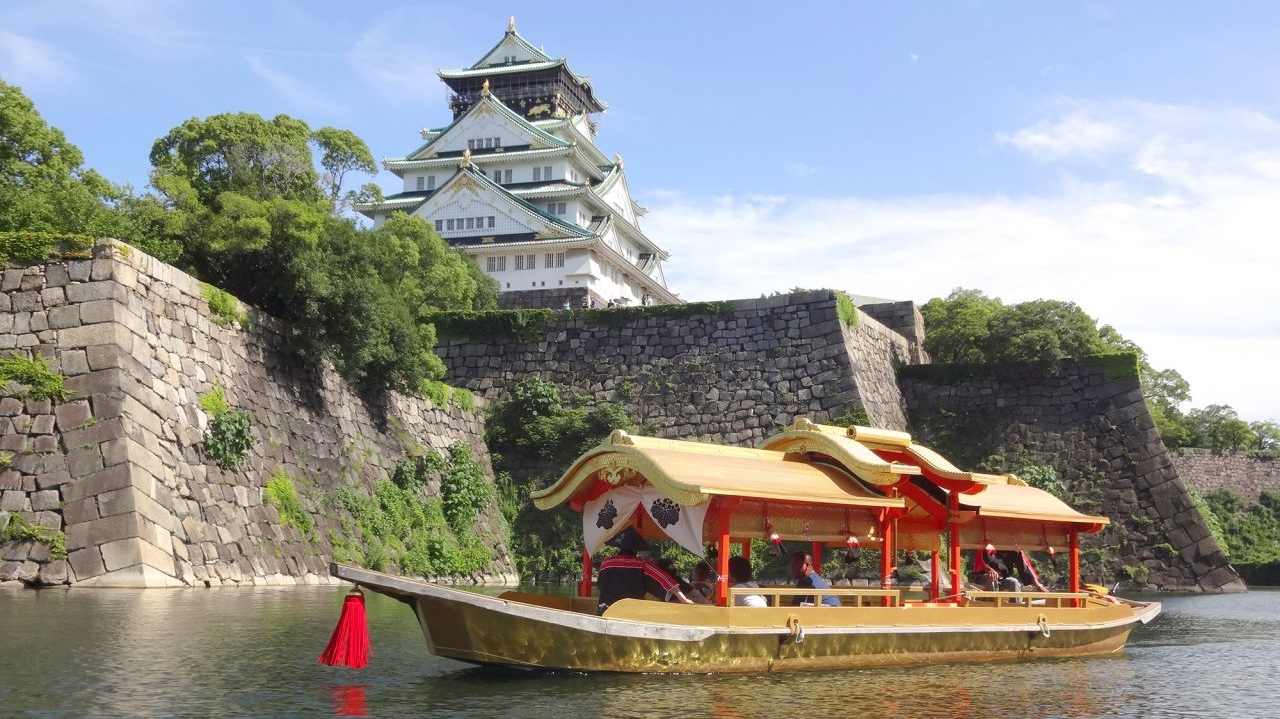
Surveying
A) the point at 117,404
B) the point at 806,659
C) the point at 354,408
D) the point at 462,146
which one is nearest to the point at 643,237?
the point at 462,146

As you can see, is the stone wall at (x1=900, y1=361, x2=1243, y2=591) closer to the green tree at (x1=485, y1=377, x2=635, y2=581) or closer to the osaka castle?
the green tree at (x1=485, y1=377, x2=635, y2=581)

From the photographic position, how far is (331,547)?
71.2 feet

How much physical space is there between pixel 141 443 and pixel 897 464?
11.8 meters

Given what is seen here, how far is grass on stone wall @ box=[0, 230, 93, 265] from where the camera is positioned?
60.7 ft

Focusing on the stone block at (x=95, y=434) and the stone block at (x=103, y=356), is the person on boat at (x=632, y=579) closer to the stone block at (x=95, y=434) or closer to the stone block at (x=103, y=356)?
the stone block at (x=95, y=434)

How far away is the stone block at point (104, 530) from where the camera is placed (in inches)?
655

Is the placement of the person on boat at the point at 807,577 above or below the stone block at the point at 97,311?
below

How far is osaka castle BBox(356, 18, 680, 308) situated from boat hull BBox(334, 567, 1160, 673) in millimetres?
33587

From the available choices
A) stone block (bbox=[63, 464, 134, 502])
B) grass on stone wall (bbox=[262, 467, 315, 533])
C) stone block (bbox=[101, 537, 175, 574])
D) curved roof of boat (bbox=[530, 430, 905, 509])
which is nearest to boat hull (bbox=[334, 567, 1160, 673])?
curved roof of boat (bbox=[530, 430, 905, 509])

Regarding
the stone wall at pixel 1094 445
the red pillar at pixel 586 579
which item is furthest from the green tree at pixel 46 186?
the stone wall at pixel 1094 445

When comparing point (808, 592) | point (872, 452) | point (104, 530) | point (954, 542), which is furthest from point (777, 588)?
point (104, 530)

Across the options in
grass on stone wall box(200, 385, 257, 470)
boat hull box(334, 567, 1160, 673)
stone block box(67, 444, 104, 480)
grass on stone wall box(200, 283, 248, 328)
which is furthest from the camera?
grass on stone wall box(200, 283, 248, 328)

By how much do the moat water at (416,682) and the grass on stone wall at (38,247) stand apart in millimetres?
6172

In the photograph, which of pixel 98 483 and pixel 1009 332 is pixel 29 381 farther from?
pixel 1009 332
